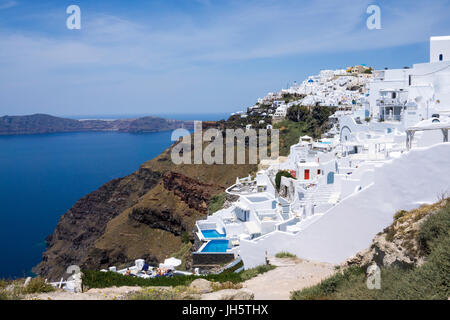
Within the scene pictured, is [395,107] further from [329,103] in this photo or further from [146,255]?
[329,103]

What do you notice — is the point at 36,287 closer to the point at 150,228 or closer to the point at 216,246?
the point at 216,246

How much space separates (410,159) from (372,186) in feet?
3.69

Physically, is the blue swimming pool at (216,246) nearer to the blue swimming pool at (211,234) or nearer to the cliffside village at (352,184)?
the cliffside village at (352,184)

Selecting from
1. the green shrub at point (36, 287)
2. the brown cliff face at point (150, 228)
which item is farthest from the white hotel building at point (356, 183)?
the brown cliff face at point (150, 228)

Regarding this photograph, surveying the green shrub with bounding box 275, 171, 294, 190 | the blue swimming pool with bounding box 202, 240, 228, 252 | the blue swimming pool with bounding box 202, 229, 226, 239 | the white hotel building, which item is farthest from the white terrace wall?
the green shrub with bounding box 275, 171, 294, 190

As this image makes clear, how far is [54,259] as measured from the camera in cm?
4516

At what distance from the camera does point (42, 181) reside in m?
83.8

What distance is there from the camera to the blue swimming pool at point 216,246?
17844 millimetres

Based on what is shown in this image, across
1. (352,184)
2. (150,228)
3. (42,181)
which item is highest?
(352,184)

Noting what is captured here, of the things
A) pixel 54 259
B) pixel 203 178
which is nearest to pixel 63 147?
pixel 54 259

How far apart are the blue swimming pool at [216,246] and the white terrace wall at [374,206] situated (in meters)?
6.59

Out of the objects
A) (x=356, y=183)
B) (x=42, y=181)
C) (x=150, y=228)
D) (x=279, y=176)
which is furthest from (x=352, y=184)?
(x=42, y=181)

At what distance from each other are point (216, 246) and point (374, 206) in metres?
10.4

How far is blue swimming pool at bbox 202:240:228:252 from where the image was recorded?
17844 millimetres
